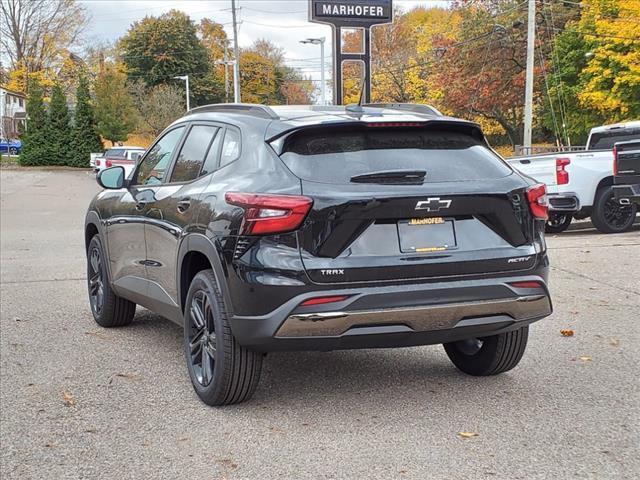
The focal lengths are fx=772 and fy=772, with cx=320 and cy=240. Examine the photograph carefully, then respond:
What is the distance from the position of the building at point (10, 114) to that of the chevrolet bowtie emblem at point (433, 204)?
7370 cm

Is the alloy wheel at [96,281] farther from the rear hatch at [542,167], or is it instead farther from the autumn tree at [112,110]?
the autumn tree at [112,110]

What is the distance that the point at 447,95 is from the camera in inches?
2077

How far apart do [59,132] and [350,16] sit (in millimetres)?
39688

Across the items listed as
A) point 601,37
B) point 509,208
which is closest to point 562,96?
point 601,37

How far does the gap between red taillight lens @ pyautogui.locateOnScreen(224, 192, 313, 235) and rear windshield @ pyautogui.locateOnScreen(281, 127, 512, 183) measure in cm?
19

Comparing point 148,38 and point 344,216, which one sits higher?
point 148,38

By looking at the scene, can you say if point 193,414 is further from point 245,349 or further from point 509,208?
point 509,208

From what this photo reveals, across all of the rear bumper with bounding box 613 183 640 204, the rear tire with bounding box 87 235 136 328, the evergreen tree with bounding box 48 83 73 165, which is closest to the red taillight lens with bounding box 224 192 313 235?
the rear tire with bounding box 87 235 136 328

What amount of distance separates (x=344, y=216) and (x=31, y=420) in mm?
2171

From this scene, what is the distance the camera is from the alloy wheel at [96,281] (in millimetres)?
6793

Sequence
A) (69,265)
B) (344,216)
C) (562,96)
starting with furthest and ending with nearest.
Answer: (562,96) → (69,265) → (344,216)

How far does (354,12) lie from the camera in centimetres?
1761

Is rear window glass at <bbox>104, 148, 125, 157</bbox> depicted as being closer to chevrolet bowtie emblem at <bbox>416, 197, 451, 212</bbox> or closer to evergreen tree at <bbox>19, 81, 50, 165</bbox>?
evergreen tree at <bbox>19, 81, 50, 165</bbox>

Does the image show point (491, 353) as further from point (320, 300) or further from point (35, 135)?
point (35, 135)
